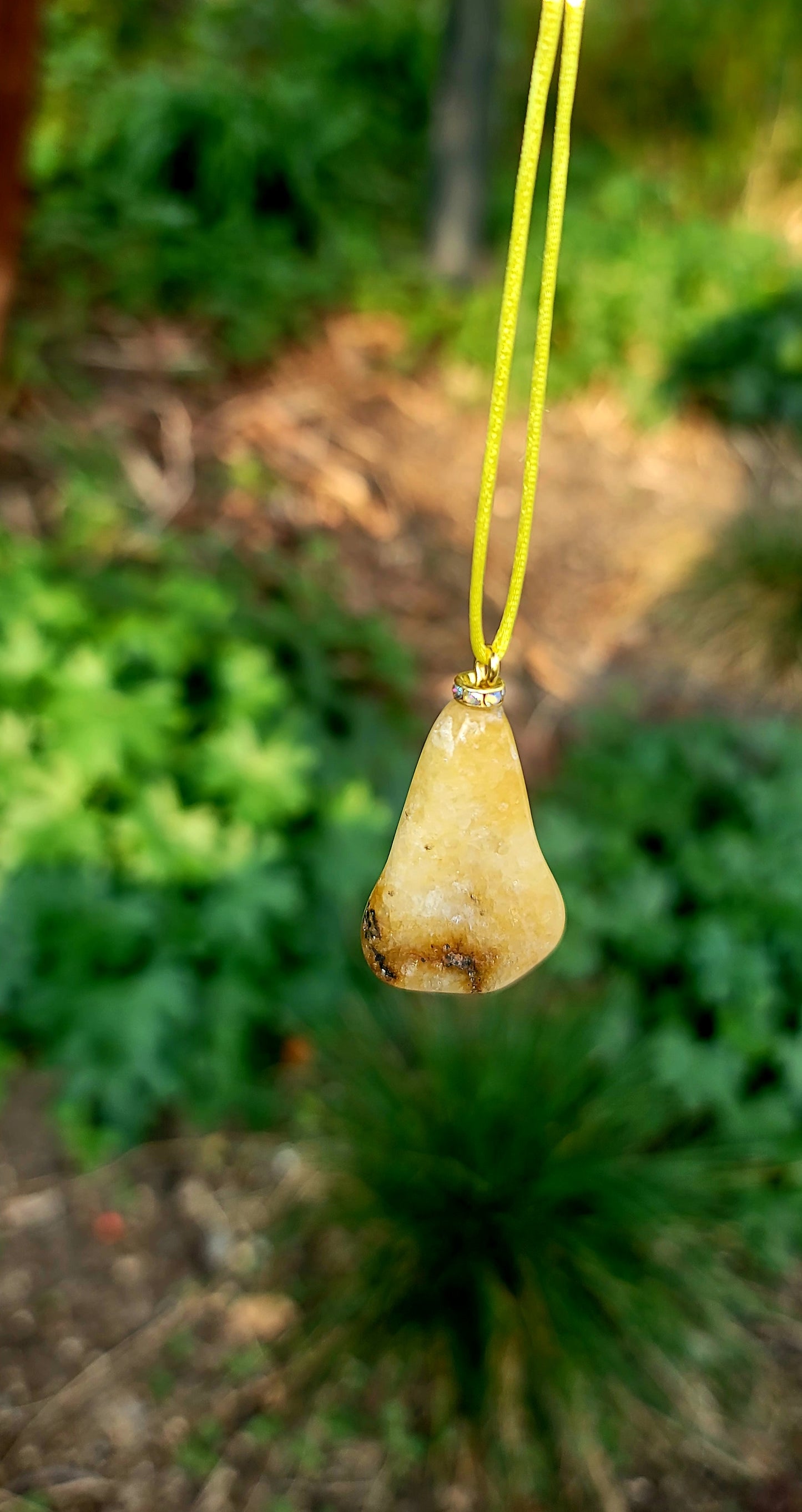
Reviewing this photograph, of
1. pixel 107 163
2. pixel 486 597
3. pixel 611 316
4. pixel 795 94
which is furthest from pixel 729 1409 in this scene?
pixel 795 94

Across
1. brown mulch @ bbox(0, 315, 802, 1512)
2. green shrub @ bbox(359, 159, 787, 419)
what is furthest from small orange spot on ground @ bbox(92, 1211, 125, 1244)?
green shrub @ bbox(359, 159, 787, 419)

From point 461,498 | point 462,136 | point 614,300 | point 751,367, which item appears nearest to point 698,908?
point 461,498

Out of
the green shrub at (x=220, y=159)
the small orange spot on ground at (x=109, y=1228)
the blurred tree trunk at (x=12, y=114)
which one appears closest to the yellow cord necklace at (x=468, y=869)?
the small orange spot on ground at (x=109, y=1228)

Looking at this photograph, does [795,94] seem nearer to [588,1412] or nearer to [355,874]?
[355,874]

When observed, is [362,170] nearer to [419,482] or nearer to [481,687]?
[419,482]

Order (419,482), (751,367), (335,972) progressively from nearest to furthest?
(335,972), (419,482), (751,367)

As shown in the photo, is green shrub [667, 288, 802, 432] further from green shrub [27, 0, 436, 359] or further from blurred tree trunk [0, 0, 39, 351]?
blurred tree trunk [0, 0, 39, 351]
